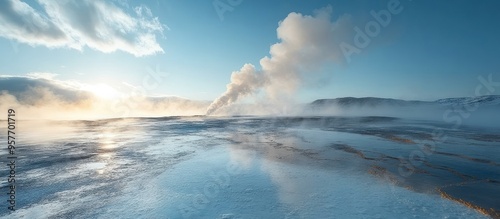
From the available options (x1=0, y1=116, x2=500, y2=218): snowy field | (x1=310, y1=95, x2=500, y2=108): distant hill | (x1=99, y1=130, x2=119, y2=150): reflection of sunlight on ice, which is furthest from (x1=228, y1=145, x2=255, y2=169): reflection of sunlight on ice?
(x1=310, y1=95, x2=500, y2=108): distant hill

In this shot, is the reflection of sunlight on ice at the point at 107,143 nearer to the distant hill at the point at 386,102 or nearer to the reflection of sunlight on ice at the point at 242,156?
the reflection of sunlight on ice at the point at 242,156

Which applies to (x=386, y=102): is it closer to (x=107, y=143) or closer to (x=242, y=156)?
(x=242, y=156)

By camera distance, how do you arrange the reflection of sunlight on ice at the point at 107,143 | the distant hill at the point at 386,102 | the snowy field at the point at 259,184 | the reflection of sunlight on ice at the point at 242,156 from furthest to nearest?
the distant hill at the point at 386,102, the reflection of sunlight on ice at the point at 107,143, the reflection of sunlight on ice at the point at 242,156, the snowy field at the point at 259,184

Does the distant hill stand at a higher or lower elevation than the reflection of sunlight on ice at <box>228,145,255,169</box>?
higher

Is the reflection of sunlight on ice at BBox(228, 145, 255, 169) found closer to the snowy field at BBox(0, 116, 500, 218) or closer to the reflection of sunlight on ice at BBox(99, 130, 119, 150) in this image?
the snowy field at BBox(0, 116, 500, 218)

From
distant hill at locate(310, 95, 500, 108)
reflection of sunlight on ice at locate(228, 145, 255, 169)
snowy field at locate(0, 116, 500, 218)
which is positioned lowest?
snowy field at locate(0, 116, 500, 218)

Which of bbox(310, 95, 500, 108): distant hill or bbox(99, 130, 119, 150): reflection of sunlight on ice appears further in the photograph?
bbox(310, 95, 500, 108): distant hill

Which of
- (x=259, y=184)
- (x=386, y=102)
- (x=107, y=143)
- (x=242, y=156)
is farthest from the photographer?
(x=386, y=102)

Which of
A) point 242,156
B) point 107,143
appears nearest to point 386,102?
point 242,156

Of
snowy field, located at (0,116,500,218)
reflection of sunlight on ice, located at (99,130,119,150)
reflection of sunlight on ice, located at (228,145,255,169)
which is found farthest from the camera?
reflection of sunlight on ice, located at (99,130,119,150)

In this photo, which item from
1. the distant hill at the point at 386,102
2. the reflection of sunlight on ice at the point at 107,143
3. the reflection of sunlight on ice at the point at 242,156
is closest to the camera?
the reflection of sunlight on ice at the point at 242,156

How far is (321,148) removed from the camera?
1208 cm

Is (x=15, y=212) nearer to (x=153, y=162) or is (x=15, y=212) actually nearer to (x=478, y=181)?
(x=153, y=162)

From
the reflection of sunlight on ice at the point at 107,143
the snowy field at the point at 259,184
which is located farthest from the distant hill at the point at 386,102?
the snowy field at the point at 259,184
